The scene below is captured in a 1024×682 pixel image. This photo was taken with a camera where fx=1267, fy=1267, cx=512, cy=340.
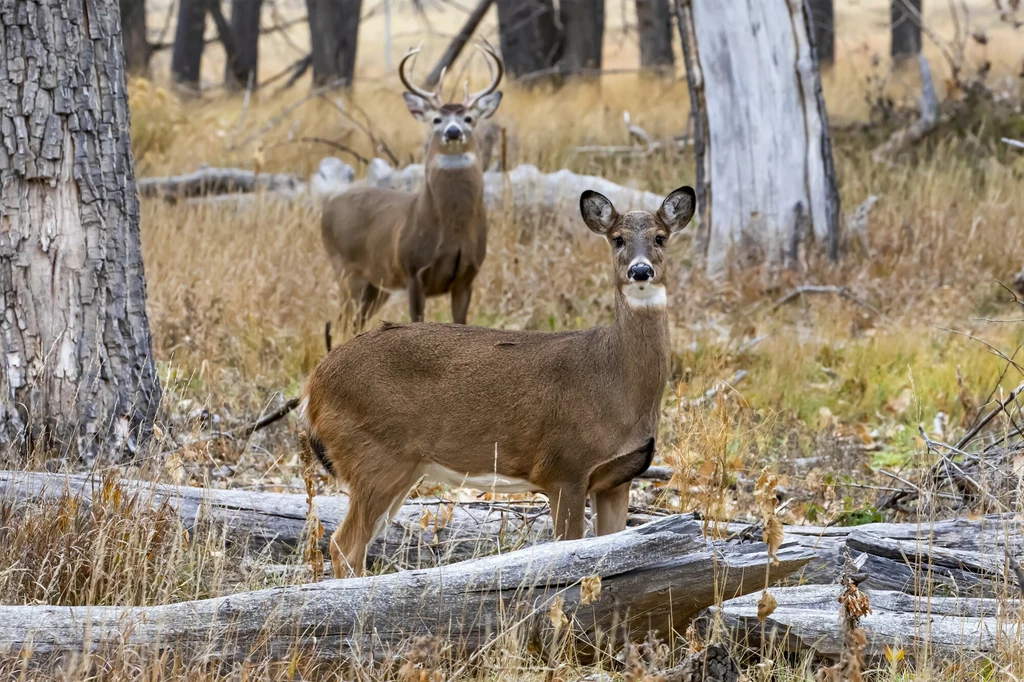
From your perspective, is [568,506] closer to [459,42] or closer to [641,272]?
[641,272]

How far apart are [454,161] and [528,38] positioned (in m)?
12.5

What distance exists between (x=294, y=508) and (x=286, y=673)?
1331 mm

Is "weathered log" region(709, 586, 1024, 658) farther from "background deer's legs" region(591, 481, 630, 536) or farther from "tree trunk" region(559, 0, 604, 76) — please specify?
"tree trunk" region(559, 0, 604, 76)

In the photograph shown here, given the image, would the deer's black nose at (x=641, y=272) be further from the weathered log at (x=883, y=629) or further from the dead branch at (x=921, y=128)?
the dead branch at (x=921, y=128)

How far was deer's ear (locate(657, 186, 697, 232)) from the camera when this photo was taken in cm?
430

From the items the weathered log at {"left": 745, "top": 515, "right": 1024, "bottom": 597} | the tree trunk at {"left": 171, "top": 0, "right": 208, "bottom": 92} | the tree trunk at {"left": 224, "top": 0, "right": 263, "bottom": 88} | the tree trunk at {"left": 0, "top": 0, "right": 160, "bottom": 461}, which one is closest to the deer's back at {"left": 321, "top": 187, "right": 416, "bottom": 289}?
the tree trunk at {"left": 0, "top": 0, "right": 160, "bottom": 461}

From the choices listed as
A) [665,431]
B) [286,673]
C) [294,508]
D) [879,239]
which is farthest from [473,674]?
[879,239]

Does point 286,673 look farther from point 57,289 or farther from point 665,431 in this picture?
point 665,431

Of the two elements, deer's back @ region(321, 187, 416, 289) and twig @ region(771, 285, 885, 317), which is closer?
twig @ region(771, 285, 885, 317)

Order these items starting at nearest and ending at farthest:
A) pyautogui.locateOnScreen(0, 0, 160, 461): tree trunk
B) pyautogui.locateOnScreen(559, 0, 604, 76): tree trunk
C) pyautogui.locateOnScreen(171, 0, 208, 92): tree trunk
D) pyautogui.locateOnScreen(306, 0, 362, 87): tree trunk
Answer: pyautogui.locateOnScreen(0, 0, 160, 461): tree trunk
pyautogui.locateOnScreen(559, 0, 604, 76): tree trunk
pyautogui.locateOnScreen(306, 0, 362, 87): tree trunk
pyautogui.locateOnScreen(171, 0, 208, 92): tree trunk

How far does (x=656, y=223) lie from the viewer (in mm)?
4250

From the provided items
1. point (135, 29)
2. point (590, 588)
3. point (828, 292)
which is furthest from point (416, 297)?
point (135, 29)

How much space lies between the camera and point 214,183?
11.1 metres

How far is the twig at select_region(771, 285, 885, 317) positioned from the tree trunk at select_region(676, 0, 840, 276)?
626mm
